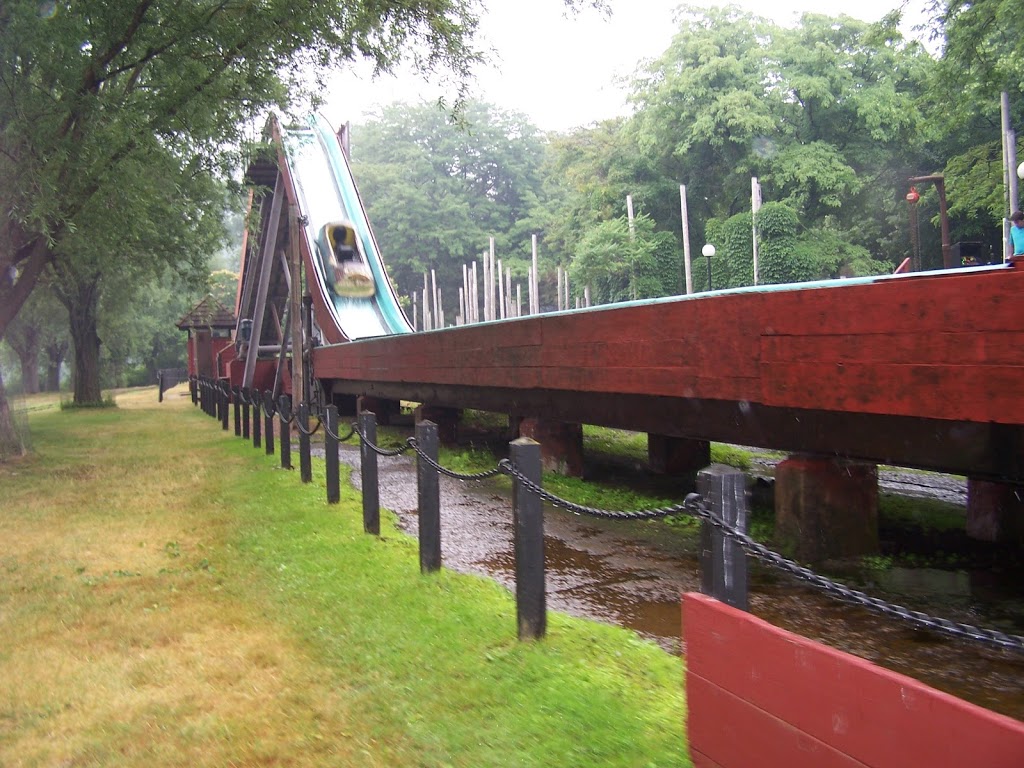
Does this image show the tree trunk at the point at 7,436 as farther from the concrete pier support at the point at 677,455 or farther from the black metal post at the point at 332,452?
the concrete pier support at the point at 677,455

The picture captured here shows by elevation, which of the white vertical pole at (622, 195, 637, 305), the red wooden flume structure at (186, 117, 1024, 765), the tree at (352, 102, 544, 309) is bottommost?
the red wooden flume structure at (186, 117, 1024, 765)

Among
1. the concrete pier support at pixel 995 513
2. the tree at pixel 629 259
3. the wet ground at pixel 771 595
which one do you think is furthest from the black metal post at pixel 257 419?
the tree at pixel 629 259

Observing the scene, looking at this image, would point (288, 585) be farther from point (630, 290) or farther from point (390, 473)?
point (630, 290)

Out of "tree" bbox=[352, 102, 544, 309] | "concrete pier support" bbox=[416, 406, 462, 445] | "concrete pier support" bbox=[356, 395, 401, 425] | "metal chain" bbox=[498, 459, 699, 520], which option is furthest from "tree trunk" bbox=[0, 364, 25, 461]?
"tree" bbox=[352, 102, 544, 309]

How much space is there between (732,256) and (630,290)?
4.07 m

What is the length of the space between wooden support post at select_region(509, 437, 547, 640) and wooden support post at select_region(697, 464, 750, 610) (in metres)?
1.28

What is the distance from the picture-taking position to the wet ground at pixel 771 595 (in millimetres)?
4035

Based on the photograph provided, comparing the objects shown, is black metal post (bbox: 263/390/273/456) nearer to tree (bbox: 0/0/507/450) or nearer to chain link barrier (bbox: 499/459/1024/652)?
tree (bbox: 0/0/507/450)

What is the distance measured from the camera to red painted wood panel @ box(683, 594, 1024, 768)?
179 cm

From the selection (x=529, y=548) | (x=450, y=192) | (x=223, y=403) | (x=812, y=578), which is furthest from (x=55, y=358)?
(x=812, y=578)

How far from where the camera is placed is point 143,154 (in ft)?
37.3

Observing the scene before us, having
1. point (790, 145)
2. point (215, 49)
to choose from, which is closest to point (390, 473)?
point (215, 49)

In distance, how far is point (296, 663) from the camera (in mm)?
4059

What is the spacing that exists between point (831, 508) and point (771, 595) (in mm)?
728
